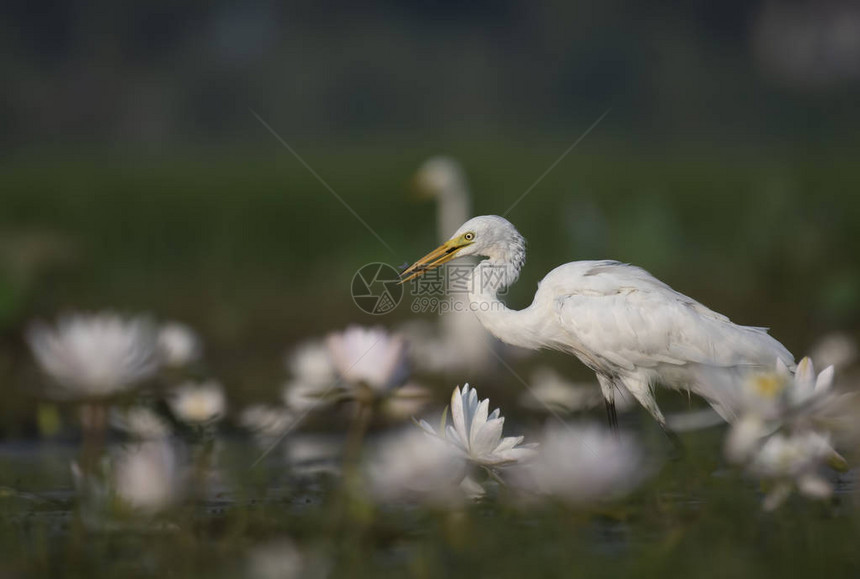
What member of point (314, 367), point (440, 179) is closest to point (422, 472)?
point (314, 367)

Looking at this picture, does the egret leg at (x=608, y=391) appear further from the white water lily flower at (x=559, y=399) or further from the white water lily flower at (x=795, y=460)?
the white water lily flower at (x=795, y=460)

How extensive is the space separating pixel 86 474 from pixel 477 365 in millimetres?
4255

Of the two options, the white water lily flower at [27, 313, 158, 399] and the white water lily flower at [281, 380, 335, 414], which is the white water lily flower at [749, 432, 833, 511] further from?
the white water lily flower at [27, 313, 158, 399]

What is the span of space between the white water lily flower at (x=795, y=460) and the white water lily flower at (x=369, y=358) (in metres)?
0.91

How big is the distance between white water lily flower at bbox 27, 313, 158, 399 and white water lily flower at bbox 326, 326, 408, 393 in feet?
1.79

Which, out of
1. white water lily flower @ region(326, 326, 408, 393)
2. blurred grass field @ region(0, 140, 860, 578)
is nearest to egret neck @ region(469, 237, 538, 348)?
blurred grass field @ region(0, 140, 860, 578)

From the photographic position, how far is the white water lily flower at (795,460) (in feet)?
9.69

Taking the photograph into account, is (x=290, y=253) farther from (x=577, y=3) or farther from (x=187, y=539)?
(x=577, y=3)

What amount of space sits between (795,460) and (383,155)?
1935 centimetres

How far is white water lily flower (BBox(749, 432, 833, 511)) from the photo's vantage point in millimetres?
2953

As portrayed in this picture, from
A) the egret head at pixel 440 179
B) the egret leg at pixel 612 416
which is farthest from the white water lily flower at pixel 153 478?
the egret head at pixel 440 179

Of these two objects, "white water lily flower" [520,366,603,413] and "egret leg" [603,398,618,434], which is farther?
"egret leg" [603,398,618,434]

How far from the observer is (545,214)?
12.4 m

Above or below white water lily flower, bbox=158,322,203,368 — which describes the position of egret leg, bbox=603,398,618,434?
above
